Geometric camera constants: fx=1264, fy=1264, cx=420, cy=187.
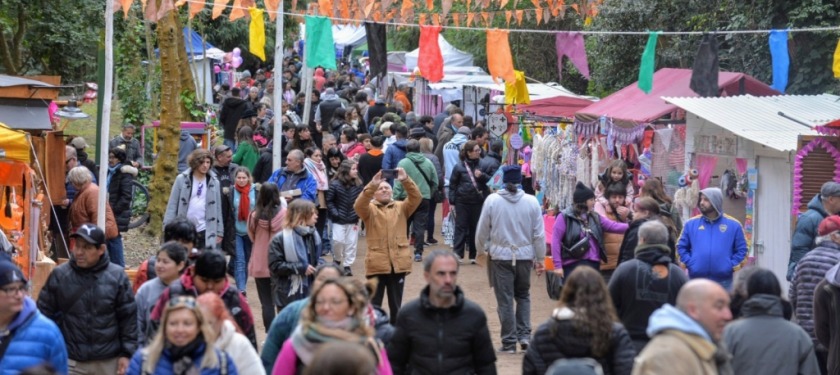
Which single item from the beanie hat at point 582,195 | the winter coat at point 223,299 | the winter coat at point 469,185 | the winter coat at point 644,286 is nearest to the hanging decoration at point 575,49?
the winter coat at point 469,185

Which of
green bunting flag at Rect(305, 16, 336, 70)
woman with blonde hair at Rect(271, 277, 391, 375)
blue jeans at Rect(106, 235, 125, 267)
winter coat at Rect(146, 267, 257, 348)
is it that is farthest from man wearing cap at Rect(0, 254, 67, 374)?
green bunting flag at Rect(305, 16, 336, 70)

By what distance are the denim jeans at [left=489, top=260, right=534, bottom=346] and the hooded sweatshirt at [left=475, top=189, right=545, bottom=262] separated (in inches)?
4.4

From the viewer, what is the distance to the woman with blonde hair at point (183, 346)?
5758 millimetres

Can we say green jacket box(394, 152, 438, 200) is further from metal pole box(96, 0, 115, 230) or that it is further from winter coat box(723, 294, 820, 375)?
winter coat box(723, 294, 820, 375)

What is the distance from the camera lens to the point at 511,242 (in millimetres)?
11305

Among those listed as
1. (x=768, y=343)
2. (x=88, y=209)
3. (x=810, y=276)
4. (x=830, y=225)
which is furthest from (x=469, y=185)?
(x=768, y=343)

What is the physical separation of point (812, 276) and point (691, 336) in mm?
3387

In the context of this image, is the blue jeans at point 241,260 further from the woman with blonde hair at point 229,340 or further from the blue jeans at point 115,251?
the woman with blonde hair at point 229,340

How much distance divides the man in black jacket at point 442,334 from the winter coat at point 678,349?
1250 mm

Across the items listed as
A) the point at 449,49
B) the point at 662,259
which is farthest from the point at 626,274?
the point at 449,49

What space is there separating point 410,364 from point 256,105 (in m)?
23.3

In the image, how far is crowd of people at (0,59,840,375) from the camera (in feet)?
19.1

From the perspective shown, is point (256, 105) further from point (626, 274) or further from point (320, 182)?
point (626, 274)

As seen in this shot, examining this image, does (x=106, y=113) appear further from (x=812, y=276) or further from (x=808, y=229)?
(x=812, y=276)
